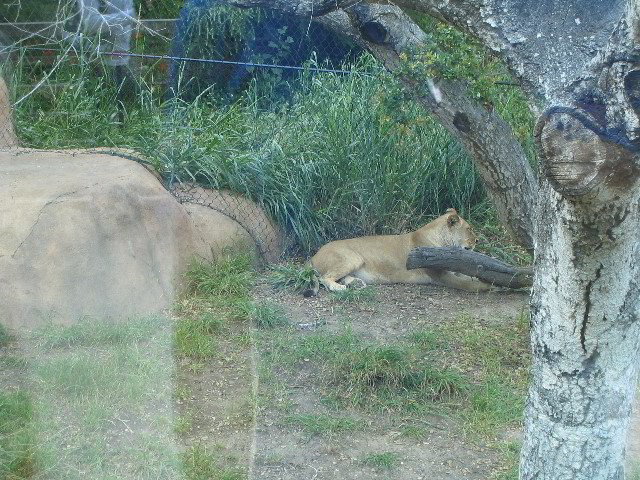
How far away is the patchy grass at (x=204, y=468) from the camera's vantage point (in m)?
4.00

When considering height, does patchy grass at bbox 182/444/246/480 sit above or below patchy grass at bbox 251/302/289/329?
above

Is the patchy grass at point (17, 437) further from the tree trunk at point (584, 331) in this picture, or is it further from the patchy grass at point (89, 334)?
the tree trunk at point (584, 331)

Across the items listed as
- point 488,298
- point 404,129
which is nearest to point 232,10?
point 404,129

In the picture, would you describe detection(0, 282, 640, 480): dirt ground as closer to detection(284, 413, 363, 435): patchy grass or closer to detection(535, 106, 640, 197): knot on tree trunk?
detection(284, 413, 363, 435): patchy grass

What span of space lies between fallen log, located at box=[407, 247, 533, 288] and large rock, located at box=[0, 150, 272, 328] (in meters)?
1.57

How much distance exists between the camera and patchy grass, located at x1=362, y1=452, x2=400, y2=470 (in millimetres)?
4230

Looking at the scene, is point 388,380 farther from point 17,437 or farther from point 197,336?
point 17,437

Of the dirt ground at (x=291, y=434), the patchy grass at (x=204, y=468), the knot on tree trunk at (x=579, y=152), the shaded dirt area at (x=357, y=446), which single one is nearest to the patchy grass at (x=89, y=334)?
the dirt ground at (x=291, y=434)

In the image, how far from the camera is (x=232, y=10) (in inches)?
417

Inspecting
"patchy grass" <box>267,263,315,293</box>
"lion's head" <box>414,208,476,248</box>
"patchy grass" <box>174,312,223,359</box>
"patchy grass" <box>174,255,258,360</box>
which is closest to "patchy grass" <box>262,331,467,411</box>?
"patchy grass" <box>174,312,223,359</box>

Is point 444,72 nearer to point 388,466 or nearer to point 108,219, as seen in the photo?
point 388,466

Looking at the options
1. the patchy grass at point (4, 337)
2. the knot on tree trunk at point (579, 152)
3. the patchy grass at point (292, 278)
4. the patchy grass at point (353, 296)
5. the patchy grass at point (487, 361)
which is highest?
the knot on tree trunk at point (579, 152)

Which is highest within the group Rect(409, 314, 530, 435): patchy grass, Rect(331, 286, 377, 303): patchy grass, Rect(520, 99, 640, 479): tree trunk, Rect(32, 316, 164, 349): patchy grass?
Rect(520, 99, 640, 479): tree trunk

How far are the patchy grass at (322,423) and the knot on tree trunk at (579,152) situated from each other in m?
2.48
